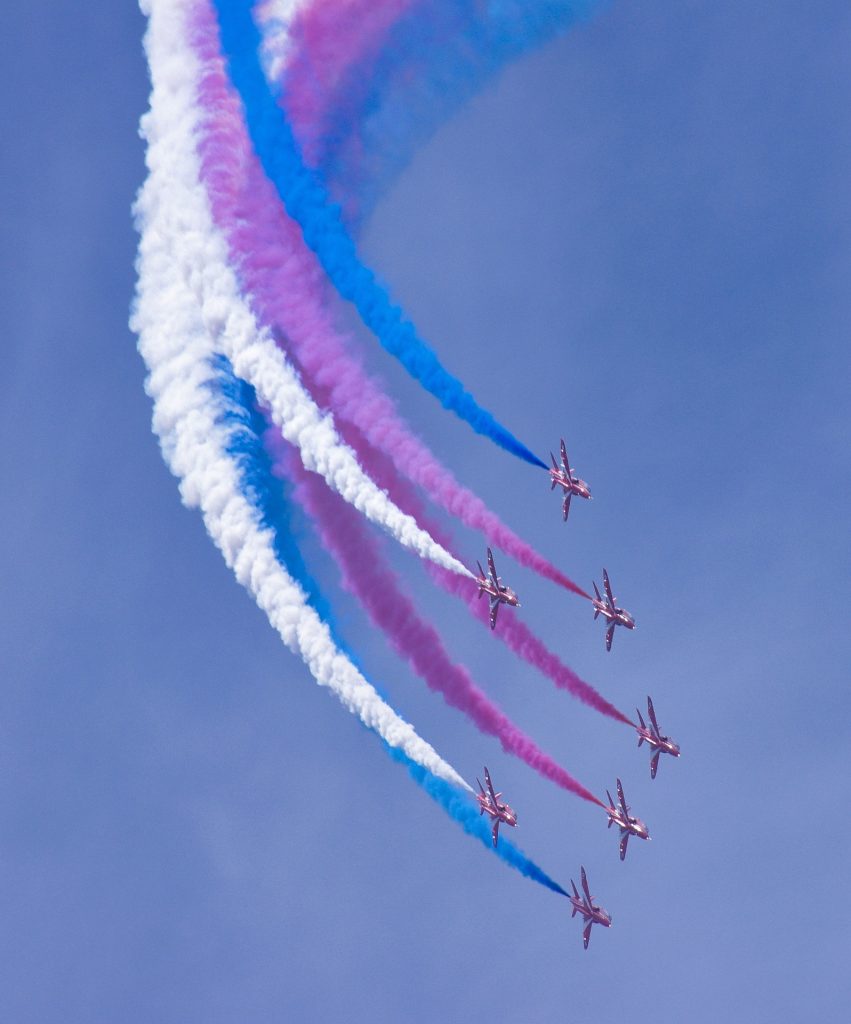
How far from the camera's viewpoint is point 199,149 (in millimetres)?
53281

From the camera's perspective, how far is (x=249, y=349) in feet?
178

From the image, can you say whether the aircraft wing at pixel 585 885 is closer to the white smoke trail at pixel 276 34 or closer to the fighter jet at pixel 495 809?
Answer: the fighter jet at pixel 495 809

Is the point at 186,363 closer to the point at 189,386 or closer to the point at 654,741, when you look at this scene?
the point at 189,386

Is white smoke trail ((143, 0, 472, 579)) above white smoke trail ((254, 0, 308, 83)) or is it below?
below

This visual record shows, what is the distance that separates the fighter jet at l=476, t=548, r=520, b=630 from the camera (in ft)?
196

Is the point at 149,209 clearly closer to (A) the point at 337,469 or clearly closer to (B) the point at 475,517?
(A) the point at 337,469

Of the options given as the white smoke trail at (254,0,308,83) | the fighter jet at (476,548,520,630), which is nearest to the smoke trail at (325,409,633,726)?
the fighter jet at (476,548,520,630)

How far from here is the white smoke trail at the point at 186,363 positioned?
53031 millimetres

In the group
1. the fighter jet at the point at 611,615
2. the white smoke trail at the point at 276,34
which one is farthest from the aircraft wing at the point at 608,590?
the white smoke trail at the point at 276,34

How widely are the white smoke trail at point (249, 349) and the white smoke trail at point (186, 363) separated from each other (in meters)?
0.07

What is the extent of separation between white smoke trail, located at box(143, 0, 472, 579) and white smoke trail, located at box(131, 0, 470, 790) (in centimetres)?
7

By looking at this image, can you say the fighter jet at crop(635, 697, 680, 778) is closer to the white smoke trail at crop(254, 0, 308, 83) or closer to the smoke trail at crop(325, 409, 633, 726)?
the smoke trail at crop(325, 409, 633, 726)

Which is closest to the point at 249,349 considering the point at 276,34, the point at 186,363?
the point at 186,363

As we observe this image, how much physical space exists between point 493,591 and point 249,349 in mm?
11018
